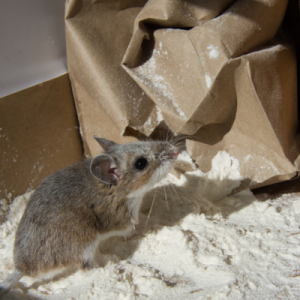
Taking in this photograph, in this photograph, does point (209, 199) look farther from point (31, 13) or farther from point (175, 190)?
point (31, 13)

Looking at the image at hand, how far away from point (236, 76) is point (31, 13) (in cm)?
150

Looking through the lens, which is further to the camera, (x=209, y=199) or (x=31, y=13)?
(x=209, y=199)

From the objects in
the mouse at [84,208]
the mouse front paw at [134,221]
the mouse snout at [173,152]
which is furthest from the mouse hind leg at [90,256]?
the mouse snout at [173,152]

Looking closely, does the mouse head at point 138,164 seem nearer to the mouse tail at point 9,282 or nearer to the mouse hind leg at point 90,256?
the mouse hind leg at point 90,256

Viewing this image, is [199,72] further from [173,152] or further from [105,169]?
[105,169]

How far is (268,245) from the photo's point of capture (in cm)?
167

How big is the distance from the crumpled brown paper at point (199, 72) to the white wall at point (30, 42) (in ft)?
0.72

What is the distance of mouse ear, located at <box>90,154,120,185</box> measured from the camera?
1.74m

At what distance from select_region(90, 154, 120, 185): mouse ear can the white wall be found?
3.09ft

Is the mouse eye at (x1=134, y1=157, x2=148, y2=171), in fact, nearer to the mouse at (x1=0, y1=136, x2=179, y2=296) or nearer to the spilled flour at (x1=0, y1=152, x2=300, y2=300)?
the mouse at (x1=0, y1=136, x2=179, y2=296)

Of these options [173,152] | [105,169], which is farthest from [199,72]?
[105,169]

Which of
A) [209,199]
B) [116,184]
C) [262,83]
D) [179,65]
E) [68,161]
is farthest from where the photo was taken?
[68,161]

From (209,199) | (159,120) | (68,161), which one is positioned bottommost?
(209,199)

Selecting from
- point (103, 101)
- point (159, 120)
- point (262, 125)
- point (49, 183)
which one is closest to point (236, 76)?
point (262, 125)
